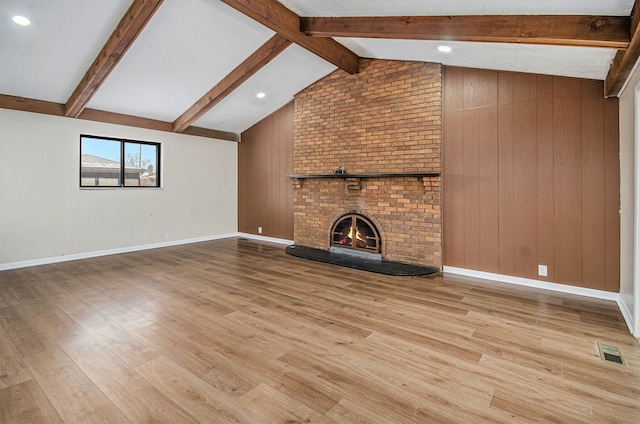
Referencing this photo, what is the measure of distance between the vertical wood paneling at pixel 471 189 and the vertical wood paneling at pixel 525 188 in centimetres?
45

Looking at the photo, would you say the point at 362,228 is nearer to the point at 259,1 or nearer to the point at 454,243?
the point at 454,243

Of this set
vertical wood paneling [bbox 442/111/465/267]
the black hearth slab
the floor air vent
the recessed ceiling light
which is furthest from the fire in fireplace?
the recessed ceiling light

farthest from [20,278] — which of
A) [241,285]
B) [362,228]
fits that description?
[362,228]

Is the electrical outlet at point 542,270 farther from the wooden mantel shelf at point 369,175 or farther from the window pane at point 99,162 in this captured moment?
the window pane at point 99,162

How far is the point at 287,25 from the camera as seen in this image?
3.81 m

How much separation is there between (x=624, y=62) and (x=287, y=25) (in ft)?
10.8

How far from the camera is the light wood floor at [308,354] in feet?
5.73

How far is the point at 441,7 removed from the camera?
2971mm

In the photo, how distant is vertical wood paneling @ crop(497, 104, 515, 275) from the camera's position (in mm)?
4027

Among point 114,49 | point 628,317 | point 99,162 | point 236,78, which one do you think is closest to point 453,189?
point 628,317

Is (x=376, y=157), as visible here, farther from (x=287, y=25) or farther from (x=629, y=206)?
(x=629, y=206)

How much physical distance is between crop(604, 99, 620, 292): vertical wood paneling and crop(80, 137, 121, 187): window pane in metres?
7.35

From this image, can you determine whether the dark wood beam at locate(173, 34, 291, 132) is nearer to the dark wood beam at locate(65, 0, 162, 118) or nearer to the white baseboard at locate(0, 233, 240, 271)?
the dark wood beam at locate(65, 0, 162, 118)

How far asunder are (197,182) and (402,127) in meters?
4.66
